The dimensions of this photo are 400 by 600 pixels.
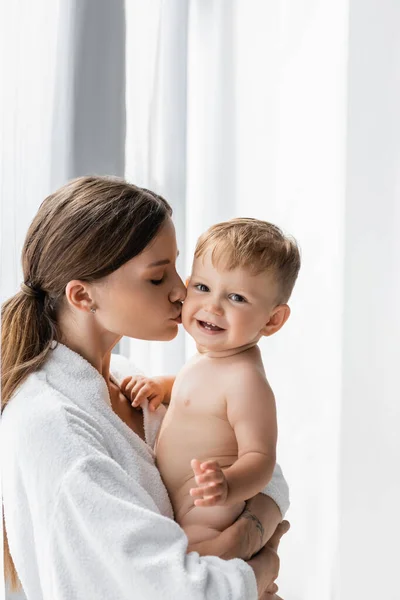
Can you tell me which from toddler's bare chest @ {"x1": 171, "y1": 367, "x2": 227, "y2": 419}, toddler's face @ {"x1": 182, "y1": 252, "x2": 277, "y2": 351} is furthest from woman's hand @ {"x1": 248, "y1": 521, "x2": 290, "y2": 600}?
toddler's face @ {"x1": 182, "y1": 252, "x2": 277, "y2": 351}

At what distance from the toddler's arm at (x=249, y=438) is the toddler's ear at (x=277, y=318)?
3.8 inches

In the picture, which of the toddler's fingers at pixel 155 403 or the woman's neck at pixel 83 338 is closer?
the woman's neck at pixel 83 338

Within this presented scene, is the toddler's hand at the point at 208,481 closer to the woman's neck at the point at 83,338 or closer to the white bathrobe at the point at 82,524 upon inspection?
the white bathrobe at the point at 82,524

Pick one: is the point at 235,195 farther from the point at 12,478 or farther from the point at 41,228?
the point at 12,478

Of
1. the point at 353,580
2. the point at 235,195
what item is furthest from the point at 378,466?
the point at 235,195

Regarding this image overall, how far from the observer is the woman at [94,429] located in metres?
1.09

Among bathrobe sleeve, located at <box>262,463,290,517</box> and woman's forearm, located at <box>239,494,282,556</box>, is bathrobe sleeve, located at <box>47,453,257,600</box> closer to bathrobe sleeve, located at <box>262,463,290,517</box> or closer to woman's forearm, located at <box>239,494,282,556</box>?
woman's forearm, located at <box>239,494,282,556</box>

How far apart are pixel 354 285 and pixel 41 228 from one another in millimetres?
895

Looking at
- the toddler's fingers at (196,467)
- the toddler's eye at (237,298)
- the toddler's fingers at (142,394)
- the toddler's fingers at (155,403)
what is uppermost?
the toddler's eye at (237,298)

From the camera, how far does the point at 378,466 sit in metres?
1.95

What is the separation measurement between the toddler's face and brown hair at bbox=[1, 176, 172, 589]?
115 millimetres

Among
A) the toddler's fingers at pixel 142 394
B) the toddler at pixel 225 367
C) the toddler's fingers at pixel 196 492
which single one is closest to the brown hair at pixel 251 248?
the toddler at pixel 225 367

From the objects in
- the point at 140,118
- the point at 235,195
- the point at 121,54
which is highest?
the point at 121,54

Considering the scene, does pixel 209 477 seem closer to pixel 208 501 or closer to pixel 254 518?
pixel 208 501
